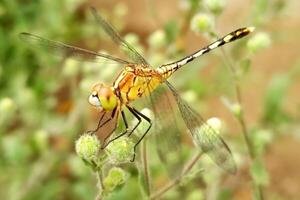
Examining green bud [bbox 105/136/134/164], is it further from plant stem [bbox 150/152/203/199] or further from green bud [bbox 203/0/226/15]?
green bud [bbox 203/0/226/15]

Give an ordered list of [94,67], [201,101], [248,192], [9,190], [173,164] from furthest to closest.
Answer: [248,192]
[201,101]
[9,190]
[94,67]
[173,164]

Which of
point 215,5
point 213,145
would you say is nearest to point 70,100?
point 215,5

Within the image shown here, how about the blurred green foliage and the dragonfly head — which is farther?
the blurred green foliage

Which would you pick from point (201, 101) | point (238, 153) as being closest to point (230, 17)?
point (201, 101)

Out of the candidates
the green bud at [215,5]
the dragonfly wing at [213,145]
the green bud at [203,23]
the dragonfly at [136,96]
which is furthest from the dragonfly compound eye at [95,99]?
the green bud at [215,5]

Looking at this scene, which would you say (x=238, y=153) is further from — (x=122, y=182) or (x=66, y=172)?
(x=122, y=182)

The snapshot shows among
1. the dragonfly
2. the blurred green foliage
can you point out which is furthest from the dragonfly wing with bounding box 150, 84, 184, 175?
the blurred green foliage

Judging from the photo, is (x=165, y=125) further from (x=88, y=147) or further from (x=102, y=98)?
(x=88, y=147)
